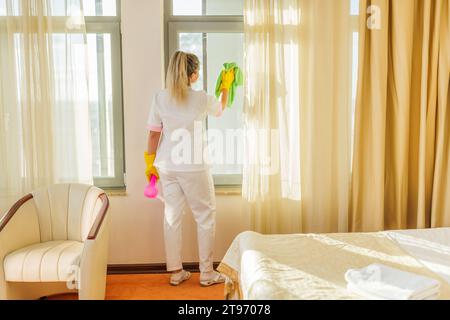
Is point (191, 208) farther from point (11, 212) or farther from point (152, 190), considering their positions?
point (11, 212)

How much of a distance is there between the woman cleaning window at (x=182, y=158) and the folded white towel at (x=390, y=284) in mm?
1320

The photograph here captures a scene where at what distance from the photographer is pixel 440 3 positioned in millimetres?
2803

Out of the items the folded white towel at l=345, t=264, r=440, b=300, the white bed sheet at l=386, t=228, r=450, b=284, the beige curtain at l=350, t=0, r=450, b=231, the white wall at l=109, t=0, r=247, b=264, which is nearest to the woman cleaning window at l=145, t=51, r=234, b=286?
the white wall at l=109, t=0, r=247, b=264

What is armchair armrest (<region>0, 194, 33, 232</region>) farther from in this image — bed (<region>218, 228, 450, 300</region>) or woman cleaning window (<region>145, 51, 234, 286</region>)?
bed (<region>218, 228, 450, 300</region>)

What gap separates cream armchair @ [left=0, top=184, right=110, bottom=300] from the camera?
7.64 ft

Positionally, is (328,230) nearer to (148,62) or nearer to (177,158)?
(177,158)

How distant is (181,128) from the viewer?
111 inches

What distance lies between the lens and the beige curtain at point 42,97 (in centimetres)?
286

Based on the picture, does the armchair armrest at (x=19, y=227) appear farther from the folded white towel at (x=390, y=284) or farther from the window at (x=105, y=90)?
the folded white towel at (x=390, y=284)

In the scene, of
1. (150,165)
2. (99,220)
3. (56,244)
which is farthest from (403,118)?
(56,244)

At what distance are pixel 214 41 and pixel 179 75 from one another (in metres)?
0.58

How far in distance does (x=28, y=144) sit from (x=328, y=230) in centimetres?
211

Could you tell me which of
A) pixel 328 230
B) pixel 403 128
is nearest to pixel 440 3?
pixel 403 128

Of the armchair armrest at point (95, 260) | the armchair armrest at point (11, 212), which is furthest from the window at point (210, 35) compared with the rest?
the armchair armrest at point (11, 212)
